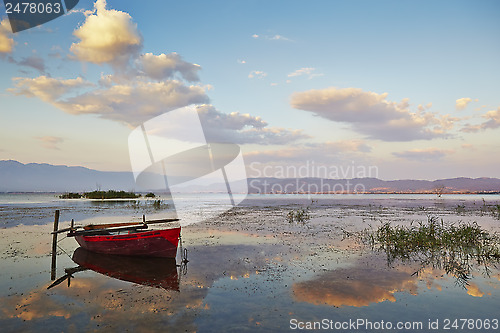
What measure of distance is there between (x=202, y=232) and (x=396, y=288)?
61.2 feet

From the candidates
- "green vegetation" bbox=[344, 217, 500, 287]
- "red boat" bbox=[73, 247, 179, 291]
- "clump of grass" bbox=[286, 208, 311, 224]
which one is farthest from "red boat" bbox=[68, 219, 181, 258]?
"clump of grass" bbox=[286, 208, 311, 224]

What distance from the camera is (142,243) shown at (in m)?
16.8

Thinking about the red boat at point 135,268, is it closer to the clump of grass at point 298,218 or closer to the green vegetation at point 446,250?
the green vegetation at point 446,250

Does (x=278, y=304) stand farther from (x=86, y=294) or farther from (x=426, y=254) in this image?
(x=426, y=254)

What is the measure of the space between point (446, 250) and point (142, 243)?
61.1 feet

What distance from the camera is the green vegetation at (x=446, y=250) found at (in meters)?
14.5

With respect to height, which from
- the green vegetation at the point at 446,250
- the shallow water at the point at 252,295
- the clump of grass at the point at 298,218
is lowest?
the clump of grass at the point at 298,218

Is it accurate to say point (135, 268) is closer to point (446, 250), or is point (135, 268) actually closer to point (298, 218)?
point (446, 250)

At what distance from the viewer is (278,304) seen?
10.1m

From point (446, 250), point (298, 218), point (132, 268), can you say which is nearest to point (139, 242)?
point (132, 268)

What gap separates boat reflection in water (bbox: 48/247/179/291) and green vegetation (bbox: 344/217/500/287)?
1158 cm

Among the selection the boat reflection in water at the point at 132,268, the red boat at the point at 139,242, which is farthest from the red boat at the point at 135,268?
the red boat at the point at 139,242

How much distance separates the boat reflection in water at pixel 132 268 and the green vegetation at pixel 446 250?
38.0 ft

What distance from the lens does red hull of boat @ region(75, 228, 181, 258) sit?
54.0 feet
